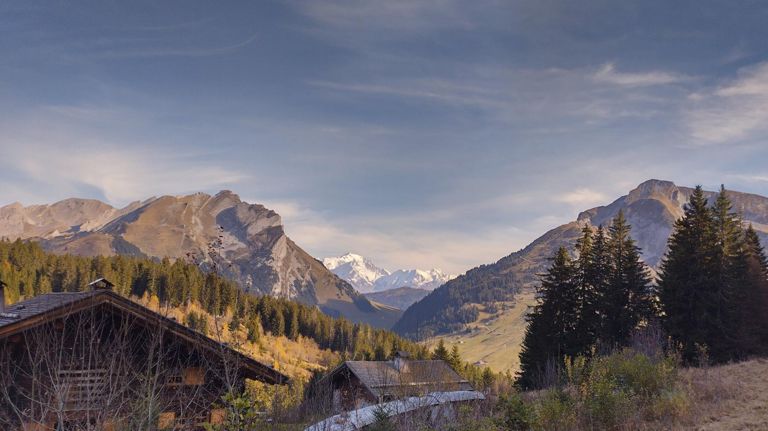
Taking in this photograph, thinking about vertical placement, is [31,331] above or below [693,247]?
below

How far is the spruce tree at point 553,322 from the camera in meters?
47.6

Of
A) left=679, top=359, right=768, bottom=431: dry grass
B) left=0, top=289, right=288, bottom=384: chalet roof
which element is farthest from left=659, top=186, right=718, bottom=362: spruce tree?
left=0, top=289, right=288, bottom=384: chalet roof

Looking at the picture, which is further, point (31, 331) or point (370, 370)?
point (370, 370)

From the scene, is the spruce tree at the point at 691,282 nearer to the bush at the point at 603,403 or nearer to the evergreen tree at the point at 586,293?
the evergreen tree at the point at 586,293

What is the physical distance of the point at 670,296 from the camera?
42.8 m

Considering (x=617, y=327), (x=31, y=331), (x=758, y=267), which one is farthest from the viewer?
(x=758, y=267)

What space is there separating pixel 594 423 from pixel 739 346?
3260cm

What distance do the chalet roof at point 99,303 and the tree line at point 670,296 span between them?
2662 centimetres

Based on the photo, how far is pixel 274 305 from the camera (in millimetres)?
160000

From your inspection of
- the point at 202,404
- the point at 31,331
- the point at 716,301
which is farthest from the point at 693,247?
the point at 31,331

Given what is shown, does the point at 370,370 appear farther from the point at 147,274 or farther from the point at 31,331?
the point at 147,274

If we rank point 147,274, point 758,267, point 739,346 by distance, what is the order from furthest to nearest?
point 147,274, point 758,267, point 739,346

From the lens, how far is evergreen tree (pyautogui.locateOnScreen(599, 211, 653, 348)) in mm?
45000

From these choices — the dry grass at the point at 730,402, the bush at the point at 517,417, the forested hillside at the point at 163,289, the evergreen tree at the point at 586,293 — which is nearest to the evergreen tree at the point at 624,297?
the evergreen tree at the point at 586,293
